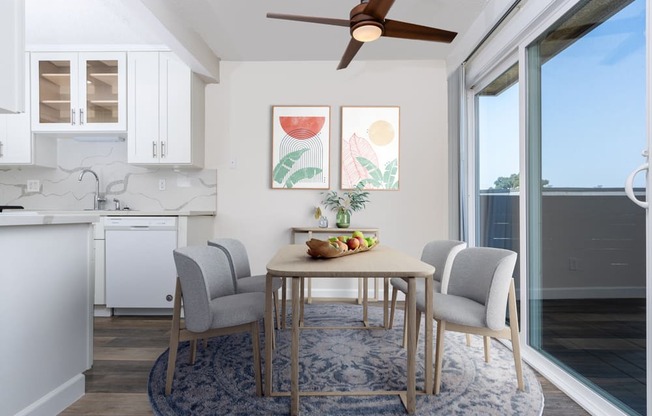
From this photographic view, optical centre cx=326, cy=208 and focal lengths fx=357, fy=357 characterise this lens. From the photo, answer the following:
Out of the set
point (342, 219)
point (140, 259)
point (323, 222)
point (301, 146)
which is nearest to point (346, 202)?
point (342, 219)

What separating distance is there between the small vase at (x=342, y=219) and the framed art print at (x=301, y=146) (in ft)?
1.23

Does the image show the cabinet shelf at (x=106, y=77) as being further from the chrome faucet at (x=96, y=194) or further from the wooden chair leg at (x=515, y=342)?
the wooden chair leg at (x=515, y=342)

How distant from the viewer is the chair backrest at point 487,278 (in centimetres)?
175

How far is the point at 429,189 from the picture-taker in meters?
3.84

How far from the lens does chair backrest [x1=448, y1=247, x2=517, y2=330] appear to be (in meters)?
1.75

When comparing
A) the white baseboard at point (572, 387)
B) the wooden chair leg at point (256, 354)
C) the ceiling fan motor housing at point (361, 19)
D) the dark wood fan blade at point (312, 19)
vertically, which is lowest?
the white baseboard at point (572, 387)

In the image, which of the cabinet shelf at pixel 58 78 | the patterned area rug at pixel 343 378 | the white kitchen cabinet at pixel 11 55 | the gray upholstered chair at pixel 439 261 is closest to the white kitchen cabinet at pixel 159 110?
the cabinet shelf at pixel 58 78

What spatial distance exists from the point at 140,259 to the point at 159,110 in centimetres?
142

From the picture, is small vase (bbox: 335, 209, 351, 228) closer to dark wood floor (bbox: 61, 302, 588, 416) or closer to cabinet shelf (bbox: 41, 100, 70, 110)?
dark wood floor (bbox: 61, 302, 588, 416)

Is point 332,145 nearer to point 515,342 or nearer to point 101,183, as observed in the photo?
point 101,183

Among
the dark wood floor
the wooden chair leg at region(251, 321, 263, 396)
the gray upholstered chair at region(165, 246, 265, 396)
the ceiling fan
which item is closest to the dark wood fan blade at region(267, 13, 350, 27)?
the ceiling fan

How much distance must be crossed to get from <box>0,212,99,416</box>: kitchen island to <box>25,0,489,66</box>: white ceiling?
176cm

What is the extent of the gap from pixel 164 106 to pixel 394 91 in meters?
2.34

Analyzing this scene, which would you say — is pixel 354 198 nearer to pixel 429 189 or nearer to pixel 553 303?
pixel 429 189
